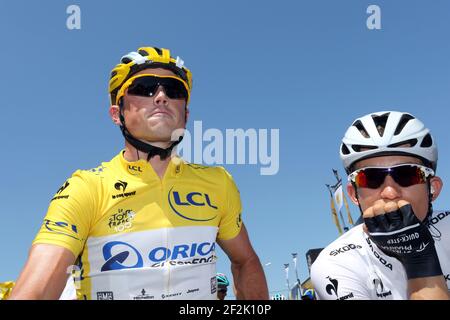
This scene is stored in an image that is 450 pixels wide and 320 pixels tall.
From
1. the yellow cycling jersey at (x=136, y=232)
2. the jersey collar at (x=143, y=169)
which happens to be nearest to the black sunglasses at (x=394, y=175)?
the yellow cycling jersey at (x=136, y=232)

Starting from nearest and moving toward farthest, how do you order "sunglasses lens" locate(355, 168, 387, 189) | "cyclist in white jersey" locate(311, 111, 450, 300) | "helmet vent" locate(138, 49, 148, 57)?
"cyclist in white jersey" locate(311, 111, 450, 300)
"sunglasses lens" locate(355, 168, 387, 189)
"helmet vent" locate(138, 49, 148, 57)

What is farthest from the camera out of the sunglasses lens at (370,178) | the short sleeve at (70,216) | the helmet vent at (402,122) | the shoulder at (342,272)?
the helmet vent at (402,122)

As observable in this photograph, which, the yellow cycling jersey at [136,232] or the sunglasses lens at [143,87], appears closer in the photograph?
the yellow cycling jersey at [136,232]

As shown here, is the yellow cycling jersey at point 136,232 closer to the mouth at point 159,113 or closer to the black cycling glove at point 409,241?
the mouth at point 159,113

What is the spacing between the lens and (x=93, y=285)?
3.64 metres

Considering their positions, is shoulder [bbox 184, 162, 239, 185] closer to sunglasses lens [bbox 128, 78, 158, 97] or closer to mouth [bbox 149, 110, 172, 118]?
mouth [bbox 149, 110, 172, 118]

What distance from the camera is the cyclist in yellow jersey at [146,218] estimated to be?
10.8 feet

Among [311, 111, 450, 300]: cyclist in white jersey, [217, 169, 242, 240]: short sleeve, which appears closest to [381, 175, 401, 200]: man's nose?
[311, 111, 450, 300]: cyclist in white jersey

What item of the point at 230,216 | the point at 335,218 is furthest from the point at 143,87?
the point at 335,218

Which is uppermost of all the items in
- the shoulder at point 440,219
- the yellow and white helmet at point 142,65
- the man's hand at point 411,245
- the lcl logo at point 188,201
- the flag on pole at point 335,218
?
the flag on pole at point 335,218

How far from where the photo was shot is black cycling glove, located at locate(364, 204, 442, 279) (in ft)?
9.66

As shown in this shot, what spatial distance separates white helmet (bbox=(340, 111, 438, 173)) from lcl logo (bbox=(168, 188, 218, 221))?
58.0 inches

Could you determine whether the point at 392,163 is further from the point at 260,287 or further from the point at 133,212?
the point at 133,212

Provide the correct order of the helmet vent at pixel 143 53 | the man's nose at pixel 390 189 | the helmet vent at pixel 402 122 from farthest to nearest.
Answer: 1. the helmet vent at pixel 143 53
2. the helmet vent at pixel 402 122
3. the man's nose at pixel 390 189
